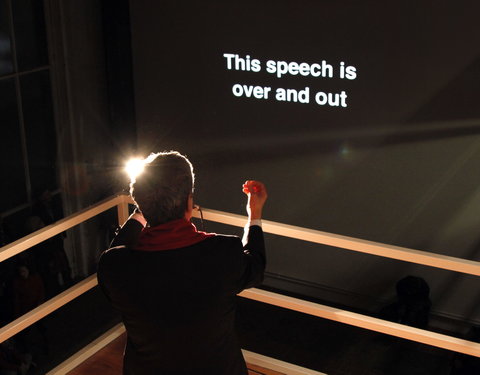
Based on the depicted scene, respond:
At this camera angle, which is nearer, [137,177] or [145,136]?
[137,177]

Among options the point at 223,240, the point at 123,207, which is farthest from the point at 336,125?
the point at 223,240

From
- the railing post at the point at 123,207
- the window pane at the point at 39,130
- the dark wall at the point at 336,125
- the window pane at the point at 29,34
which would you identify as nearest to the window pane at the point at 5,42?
the window pane at the point at 29,34

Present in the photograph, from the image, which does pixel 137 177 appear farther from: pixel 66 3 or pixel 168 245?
pixel 66 3

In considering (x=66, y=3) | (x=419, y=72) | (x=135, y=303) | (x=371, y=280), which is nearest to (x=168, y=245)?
(x=135, y=303)

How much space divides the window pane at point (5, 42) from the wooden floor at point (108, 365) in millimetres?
4094

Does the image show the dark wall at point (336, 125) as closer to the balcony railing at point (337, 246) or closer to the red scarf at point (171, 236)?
the balcony railing at point (337, 246)

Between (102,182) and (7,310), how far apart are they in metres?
2.09

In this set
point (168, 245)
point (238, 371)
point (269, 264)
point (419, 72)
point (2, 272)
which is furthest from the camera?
point (269, 264)

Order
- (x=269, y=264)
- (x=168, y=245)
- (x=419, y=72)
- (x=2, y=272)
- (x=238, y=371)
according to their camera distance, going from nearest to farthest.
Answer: (x=168, y=245) → (x=238, y=371) → (x=419, y=72) → (x=2, y=272) → (x=269, y=264)

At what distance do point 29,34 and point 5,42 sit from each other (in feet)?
1.09

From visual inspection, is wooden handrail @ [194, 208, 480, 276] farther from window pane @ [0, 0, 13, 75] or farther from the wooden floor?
window pane @ [0, 0, 13, 75]

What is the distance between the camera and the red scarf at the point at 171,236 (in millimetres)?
2100

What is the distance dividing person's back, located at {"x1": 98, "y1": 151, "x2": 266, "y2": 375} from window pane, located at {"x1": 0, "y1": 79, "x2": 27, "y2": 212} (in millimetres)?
5135

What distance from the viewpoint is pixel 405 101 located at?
6465mm
